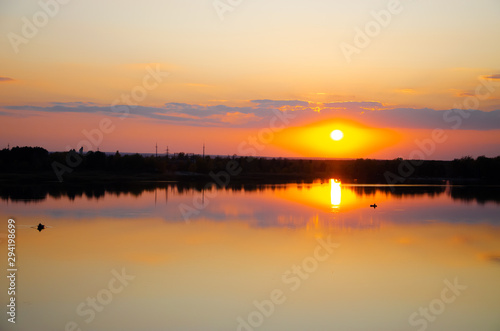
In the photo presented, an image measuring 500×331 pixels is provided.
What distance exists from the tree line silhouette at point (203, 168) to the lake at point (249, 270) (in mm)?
23692

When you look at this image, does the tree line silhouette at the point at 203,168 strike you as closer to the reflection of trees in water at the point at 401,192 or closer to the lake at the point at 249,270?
the reflection of trees in water at the point at 401,192

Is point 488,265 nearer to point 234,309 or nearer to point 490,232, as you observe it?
point 490,232

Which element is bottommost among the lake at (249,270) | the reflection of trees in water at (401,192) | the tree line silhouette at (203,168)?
the lake at (249,270)

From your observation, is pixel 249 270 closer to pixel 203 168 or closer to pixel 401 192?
pixel 401 192

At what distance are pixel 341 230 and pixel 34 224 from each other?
9.26m

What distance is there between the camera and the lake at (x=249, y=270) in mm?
8445

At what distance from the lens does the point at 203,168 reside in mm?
55031

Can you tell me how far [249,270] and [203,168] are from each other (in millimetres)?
44296

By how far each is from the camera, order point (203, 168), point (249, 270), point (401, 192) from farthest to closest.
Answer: point (203, 168), point (401, 192), point (249, 270)

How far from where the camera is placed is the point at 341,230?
54.7 feet

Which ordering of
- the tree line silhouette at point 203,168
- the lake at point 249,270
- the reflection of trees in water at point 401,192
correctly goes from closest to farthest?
the lake at point 249,270, the reflection of trees in water at point 401,192, the tree line silhouette at point 203,168

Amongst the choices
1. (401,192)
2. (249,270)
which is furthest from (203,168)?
(249,270)

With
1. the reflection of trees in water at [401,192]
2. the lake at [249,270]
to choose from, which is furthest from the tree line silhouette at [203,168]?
the lake at [249,270]

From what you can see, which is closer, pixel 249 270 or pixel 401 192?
pixel 249 270
